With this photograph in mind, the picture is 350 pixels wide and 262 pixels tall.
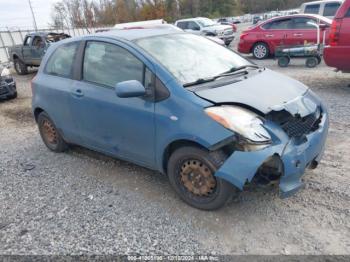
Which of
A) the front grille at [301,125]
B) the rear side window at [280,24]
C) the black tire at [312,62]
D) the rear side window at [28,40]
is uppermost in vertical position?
the front grille at [301,125]

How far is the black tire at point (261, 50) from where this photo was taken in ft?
40.2

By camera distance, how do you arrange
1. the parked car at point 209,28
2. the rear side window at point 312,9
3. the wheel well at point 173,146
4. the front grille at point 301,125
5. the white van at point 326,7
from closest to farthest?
the front grille at point 301,125
the wheel well at point 173,146
the white van at point 326,7
the rear side window at point 312,9
the parked car at point 209,28

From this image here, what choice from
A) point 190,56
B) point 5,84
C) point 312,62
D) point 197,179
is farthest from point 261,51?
point 197,179

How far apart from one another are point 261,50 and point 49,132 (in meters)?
9.75

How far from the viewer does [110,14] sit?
47.7 metres

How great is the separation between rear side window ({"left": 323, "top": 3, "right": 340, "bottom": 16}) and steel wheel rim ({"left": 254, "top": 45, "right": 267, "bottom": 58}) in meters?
4.43

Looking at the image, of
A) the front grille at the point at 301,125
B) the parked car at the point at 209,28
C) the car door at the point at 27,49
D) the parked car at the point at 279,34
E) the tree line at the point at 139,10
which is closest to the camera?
the front grille at the point at 301,125

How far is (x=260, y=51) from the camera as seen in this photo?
12.4 m

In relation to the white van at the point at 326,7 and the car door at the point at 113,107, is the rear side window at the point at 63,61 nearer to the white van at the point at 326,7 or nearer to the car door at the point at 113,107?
the car door at the point at 113,107

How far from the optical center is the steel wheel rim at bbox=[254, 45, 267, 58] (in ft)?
40.4

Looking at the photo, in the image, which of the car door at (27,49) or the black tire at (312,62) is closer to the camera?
the black tire at (312,62)

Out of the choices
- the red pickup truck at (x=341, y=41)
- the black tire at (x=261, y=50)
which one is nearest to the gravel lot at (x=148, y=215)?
the red pickup truck at (x=341, y=41)

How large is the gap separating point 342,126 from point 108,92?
11.8ft

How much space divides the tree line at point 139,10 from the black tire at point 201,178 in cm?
3892
